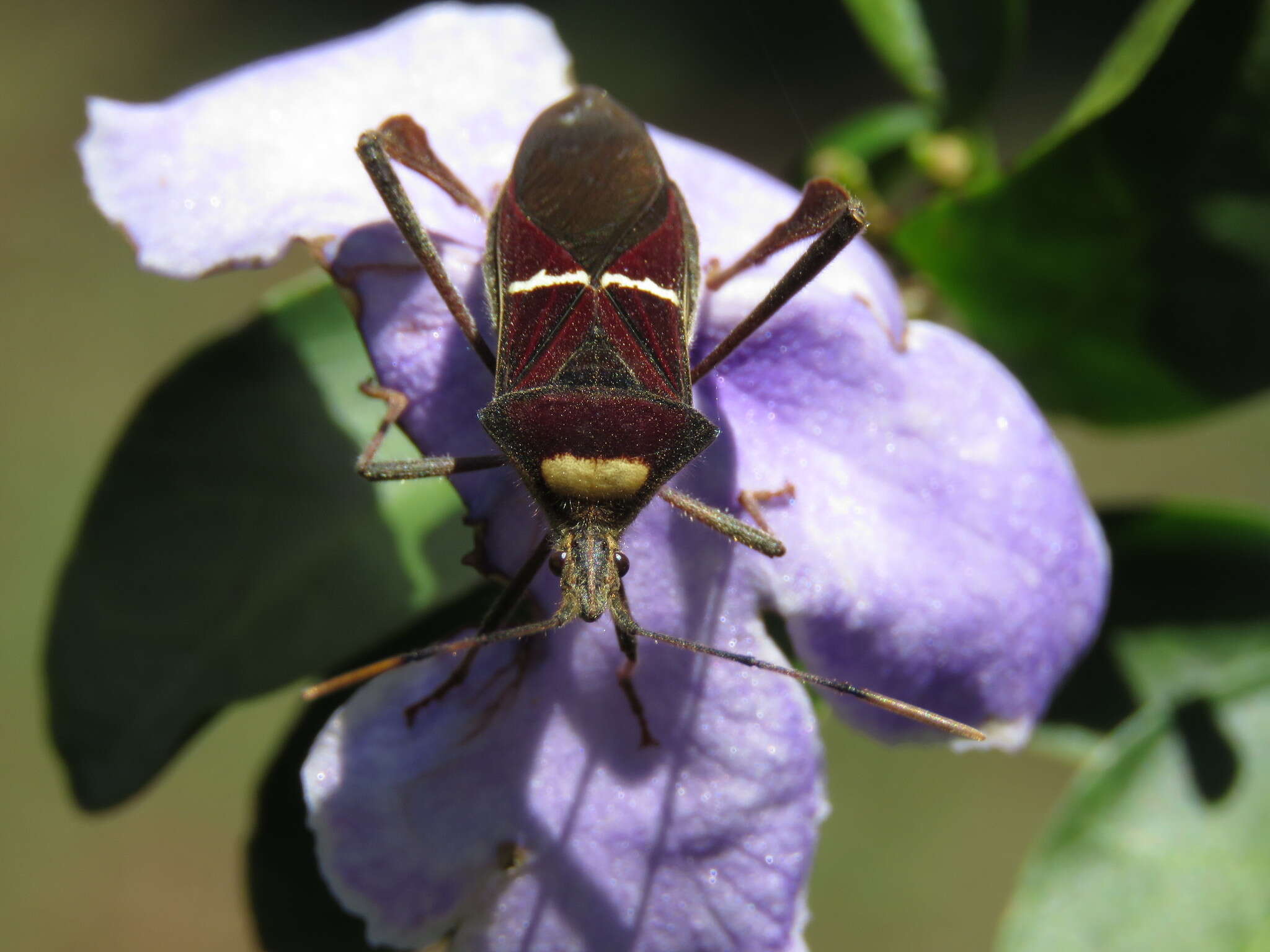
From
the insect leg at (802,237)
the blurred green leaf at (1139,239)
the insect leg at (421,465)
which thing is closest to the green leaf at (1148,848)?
the blurred green leaf at (1139,239)

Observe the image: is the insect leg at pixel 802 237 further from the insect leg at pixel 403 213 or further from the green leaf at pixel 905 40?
the green leaf at pixel 905 40

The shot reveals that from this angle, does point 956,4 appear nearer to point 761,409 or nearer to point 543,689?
point 761,409

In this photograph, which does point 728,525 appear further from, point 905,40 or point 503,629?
point 905,40

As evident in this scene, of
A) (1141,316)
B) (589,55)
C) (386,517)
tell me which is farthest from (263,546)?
(589,55)

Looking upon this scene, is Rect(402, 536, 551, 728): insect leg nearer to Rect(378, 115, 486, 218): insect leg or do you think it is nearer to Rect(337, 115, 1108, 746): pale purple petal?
Rect(337, 115, 1108, 746): pale purple petal

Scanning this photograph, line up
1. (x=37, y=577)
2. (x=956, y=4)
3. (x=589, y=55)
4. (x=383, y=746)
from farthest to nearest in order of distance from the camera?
(x=589, y=55), (x=37, y=577), (x=956, y=4), (x=383, y=746)

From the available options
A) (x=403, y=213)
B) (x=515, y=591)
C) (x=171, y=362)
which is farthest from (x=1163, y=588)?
(x=171, y=362)

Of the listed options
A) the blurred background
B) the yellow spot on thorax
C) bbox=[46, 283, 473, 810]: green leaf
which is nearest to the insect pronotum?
the yellow spot on thorax
